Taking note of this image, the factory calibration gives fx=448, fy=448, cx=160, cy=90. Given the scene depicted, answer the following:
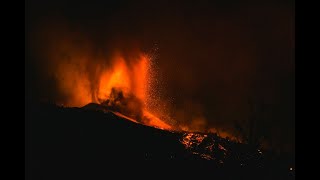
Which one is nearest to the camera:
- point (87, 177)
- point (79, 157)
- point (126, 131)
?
point (87, 177)

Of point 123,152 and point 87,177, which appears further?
point 123,152

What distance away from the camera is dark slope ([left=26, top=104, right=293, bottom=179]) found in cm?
6088

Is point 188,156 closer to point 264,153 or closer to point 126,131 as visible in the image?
point 126,131

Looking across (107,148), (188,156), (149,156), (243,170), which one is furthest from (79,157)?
(243,170)

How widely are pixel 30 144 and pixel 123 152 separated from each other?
1360cm

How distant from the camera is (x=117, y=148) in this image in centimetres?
6512

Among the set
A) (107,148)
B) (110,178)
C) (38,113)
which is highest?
(38,113)

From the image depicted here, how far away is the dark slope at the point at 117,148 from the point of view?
60.9 m

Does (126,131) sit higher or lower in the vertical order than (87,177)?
higher

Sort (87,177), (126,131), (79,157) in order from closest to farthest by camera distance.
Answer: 1. (87,177)
2. (79,157)
3. (126,131)

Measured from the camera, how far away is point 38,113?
225 ft

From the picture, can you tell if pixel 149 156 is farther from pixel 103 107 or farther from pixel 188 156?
pixel 103 107

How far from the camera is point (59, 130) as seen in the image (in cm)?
6612

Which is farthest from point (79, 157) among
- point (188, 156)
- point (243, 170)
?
point (243, 170)
